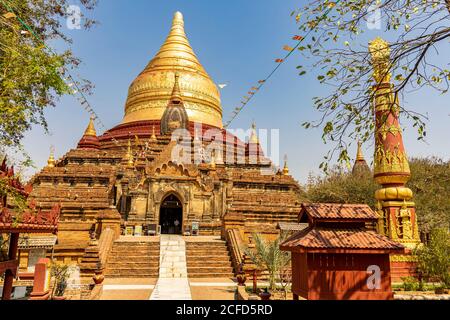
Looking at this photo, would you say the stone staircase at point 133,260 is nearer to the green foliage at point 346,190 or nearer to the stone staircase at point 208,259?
the stone staircase at point 208,259

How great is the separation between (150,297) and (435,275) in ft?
34.5

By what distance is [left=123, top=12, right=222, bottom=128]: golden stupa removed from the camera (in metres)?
41.5

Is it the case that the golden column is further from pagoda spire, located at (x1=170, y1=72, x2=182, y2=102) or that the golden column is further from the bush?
pagoda spire, located at (x1=170, y1=72, x2=182, y2=102)

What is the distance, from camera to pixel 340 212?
31.7 ft

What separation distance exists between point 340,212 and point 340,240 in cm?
79

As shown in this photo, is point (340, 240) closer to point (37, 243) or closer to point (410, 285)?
point (410, 285)

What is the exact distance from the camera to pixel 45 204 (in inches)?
1061

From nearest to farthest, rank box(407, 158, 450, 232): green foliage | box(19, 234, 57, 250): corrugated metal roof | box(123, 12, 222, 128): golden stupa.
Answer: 1. box(19, 234, 57, 250): corrugated metal roof
2. box(407, 158, 450, 232): green foliage
3. box(123, 12, 222, 128): golden stupa

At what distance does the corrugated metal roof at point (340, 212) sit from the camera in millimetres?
9516

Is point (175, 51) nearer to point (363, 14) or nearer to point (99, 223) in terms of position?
point (99, 223)

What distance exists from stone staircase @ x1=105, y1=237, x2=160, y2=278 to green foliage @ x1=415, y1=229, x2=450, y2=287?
10973 millimetres

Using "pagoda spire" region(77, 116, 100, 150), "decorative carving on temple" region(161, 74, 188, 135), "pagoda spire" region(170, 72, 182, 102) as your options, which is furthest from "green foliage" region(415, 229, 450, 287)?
"pagoda spire" region(77, 116, 100, 150)

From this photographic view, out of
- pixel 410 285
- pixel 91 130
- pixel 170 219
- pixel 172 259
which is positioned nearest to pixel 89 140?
pixel 91 130
